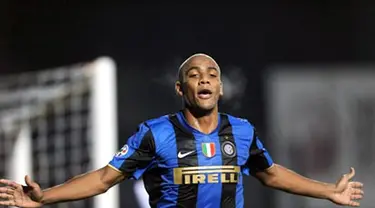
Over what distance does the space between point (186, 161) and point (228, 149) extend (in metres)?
0.15

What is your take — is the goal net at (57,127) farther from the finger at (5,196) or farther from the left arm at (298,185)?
the finger at (5,196)

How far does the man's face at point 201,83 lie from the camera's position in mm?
2781

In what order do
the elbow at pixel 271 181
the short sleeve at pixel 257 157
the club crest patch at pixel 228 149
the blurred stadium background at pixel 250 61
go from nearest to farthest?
the club crest patch at pixel 228 149 → the short sleeve at pixel 257 157 → the elbow at pixel 271 181 → the blurred stadium background at pixel 250 61

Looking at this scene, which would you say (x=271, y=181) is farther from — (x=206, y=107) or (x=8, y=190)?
(x=8, y=190)

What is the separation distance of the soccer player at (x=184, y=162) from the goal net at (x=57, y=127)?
2.18 meters

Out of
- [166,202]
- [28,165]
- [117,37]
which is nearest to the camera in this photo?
[166,202]

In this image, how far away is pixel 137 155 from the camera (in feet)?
9.19

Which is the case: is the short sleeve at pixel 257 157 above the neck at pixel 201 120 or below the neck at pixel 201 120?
below

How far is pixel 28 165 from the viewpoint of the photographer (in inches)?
213

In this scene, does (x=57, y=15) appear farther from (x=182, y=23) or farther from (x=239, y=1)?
(x=239, y=1)

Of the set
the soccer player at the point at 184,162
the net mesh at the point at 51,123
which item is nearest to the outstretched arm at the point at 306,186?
the soccer player at the point at 184,162

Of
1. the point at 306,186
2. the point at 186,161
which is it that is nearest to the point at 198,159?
the point at 186,161

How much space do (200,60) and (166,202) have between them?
48 cm

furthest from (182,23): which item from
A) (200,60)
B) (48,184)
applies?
(200,60)
